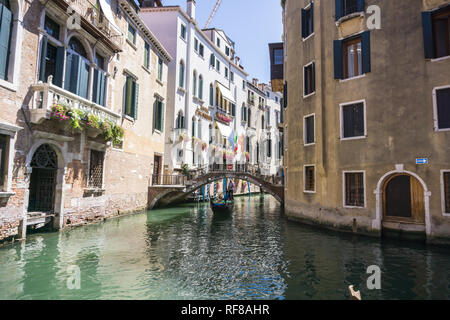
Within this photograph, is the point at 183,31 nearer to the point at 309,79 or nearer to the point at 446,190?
the point at 309,79

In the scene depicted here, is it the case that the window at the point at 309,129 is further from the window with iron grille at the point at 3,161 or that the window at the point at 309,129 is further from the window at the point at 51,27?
the window with iron grille at the point at 3,161

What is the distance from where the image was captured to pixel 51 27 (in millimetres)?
10203

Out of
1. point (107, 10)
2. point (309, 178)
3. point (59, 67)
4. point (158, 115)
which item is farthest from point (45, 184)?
point (309, 178)

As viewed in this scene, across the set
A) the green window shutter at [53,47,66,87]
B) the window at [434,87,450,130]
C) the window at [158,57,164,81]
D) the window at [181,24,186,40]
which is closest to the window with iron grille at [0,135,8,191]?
the green window shutter at [53,47,66,87]

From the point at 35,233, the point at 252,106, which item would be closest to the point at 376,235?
the point at 35,233

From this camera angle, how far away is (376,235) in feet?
34.2

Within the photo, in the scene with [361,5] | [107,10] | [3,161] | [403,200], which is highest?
[107,10]

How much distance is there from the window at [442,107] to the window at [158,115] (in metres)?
14.0

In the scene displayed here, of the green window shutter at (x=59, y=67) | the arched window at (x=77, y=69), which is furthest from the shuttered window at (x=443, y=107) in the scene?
the green window shutter at (x=59, y=67)

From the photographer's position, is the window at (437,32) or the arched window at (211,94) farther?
the arched window at (211,94)

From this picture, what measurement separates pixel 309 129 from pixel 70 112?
9.62 meters

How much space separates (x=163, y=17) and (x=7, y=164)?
53.6ft

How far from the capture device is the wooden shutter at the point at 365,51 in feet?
36.1
